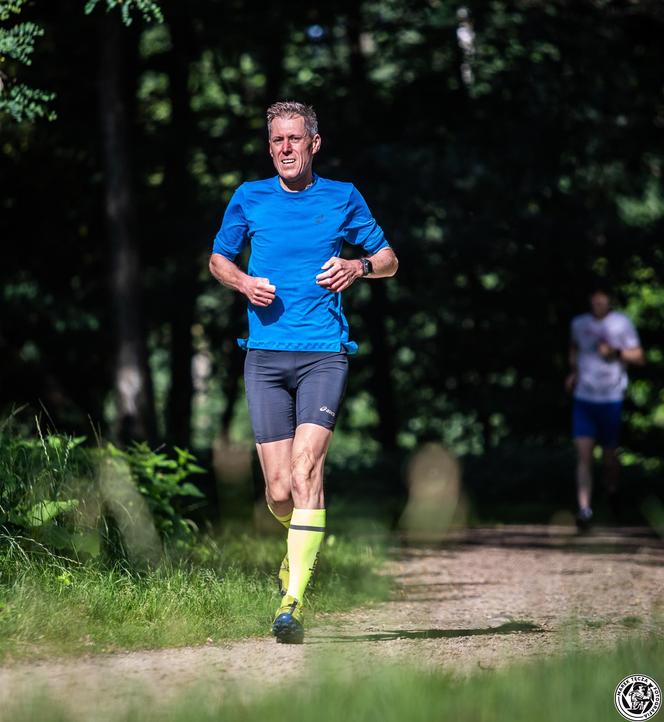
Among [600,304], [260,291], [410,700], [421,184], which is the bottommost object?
[410,700]

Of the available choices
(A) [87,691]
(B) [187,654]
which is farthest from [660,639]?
(A) [87,691]

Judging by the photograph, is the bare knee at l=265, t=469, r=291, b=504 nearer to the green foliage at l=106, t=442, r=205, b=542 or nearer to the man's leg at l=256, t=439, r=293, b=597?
the man's leg at l=256, t=439, r=293, b=597

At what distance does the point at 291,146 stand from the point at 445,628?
2.44 metres

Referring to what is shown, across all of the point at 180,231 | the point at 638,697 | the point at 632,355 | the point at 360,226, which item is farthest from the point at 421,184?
the point at 638,697

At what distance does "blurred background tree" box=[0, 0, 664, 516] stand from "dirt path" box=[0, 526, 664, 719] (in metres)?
7.88

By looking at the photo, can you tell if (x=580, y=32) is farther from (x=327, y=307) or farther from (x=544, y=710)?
(x=544, y=710)

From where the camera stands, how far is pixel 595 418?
12.6 metres

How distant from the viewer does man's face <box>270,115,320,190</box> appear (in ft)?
20.3

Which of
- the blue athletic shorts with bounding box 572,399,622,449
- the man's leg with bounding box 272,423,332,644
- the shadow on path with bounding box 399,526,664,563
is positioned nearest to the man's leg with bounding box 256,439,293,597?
the man's leg with bounding box 272,423,332,644

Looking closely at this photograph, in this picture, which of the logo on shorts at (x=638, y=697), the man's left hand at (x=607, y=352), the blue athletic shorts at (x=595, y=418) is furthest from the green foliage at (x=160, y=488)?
the man's left hand at (x=607, y=352)

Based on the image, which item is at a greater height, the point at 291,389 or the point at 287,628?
the point at 291,389

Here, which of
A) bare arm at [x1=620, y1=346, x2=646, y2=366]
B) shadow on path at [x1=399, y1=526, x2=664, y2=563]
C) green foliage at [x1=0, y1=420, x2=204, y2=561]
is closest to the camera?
green foliage at [x1=0, y1=420, x2=204, y2=561]

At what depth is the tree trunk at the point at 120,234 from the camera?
1555cm

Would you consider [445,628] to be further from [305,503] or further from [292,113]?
[292,113]
